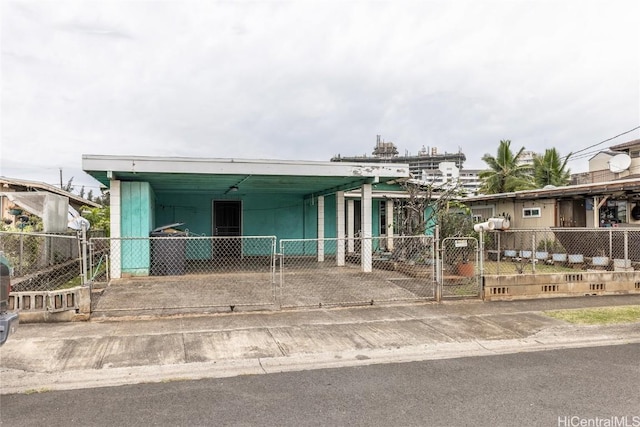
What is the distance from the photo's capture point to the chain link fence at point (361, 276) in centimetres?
828

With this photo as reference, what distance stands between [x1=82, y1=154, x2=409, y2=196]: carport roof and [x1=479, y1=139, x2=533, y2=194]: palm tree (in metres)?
19.1

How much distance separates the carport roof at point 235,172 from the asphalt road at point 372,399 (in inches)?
263

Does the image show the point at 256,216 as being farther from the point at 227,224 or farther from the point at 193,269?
the point at 193,269

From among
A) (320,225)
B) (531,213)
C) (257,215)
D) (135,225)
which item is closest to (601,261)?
(531,213)

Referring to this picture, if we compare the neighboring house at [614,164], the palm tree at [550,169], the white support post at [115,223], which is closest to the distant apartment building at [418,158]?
the neighboring house at [614,164]

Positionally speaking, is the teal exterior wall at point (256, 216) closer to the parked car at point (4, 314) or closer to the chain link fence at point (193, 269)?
the chain link fence at point (193, 269)

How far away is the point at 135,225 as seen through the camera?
11.0 meters

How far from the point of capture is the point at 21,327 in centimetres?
608

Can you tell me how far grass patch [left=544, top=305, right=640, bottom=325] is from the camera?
691 centimetres

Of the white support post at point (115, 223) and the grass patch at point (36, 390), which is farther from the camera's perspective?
the white support post at point (115, 223)

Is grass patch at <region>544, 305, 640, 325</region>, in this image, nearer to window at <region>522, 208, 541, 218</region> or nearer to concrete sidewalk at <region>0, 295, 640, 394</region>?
concrete sidewalk at <region>0, 295, 640, 394</region>

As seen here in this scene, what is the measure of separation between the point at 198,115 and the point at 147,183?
24.4 feet

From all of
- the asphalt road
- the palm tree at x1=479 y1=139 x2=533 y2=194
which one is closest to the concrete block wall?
the asphalt road

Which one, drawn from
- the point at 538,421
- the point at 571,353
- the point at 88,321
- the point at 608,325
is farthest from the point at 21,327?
the point at 608,325
